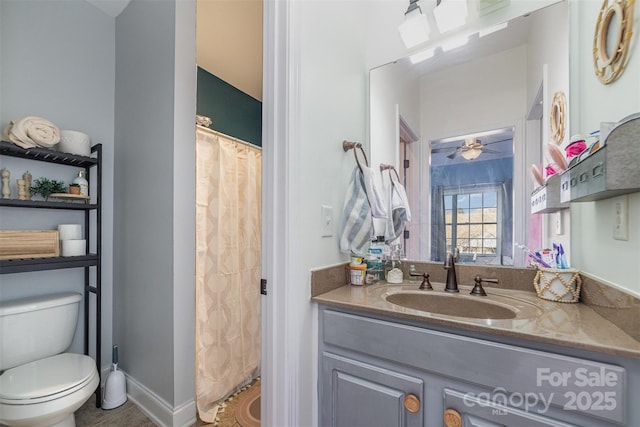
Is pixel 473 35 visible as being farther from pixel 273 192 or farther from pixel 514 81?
pixel 273 192

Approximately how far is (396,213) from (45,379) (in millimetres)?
1919

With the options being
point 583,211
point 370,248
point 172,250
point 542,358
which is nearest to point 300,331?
point 370,248

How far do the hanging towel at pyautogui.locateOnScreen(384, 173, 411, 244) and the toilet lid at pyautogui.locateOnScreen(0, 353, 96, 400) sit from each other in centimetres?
170

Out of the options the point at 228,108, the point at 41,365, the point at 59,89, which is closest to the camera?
the point at 41,365

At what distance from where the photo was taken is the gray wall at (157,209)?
1.55 m

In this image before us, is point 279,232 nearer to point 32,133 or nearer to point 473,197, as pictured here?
point 473,197

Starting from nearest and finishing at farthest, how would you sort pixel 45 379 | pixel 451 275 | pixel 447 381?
pixel 447 381 → pixel 451 275 → pixel 45 379

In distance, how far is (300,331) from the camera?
1064 mm

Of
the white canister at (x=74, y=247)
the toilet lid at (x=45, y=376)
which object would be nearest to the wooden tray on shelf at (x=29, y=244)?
→ the white canister at (x=74, y=247)

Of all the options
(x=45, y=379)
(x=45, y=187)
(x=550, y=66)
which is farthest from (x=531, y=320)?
(x=45, y=187)

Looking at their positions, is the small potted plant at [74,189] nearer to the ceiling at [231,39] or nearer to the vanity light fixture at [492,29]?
the ceiling at [231,39]

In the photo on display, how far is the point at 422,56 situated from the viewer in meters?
1.44

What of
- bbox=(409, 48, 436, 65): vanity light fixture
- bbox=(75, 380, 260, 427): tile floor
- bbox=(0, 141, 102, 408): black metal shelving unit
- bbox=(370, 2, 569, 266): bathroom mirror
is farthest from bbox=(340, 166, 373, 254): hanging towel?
bbox=(0, 141, 102, 408): black metal shelving unit

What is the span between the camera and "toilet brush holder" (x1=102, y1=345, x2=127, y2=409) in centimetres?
→ 169
